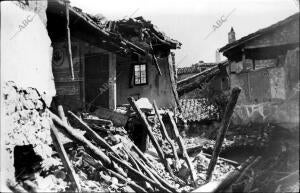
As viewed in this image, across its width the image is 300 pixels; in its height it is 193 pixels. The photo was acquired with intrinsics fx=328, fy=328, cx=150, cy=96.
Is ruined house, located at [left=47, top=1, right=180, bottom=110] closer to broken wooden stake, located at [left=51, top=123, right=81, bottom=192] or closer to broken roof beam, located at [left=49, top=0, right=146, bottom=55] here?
broken roof beam, located at [left=49, top=0, right=146, bottom=55]

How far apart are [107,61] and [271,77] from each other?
6933mm

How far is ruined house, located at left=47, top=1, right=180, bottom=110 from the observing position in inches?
435

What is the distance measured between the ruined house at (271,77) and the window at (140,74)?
4.01 metres

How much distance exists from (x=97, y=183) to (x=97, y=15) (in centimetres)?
767

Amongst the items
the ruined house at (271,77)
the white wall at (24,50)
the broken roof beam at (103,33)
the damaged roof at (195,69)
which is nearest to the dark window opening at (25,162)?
the white wall at (24,50)

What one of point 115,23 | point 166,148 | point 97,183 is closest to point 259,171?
point 97,183

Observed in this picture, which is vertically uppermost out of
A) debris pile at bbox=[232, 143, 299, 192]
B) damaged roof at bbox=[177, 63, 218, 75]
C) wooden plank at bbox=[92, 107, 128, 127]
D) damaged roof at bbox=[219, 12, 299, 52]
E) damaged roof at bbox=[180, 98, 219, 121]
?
damaged roof at bbox=[219, 12, 299, 52]

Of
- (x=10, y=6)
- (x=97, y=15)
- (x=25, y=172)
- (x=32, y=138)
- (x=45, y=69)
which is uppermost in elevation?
(x=97, y=15)

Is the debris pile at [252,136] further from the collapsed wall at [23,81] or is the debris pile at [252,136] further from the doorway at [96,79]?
the collapsed wall at [23,81]

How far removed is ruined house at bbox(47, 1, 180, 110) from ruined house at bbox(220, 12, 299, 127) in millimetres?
3270

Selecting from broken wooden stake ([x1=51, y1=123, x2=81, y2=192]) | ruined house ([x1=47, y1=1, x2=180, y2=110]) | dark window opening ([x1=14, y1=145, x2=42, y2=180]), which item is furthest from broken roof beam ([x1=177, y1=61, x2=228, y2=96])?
dark window opening ([x1=14, y1=145, x2=42, y2=180])

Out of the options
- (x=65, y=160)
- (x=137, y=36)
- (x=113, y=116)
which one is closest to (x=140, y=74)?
(x=137, y=36)

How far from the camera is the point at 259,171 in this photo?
8031 millimetres

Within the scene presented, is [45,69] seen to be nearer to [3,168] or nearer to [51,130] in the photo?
[51,130]
